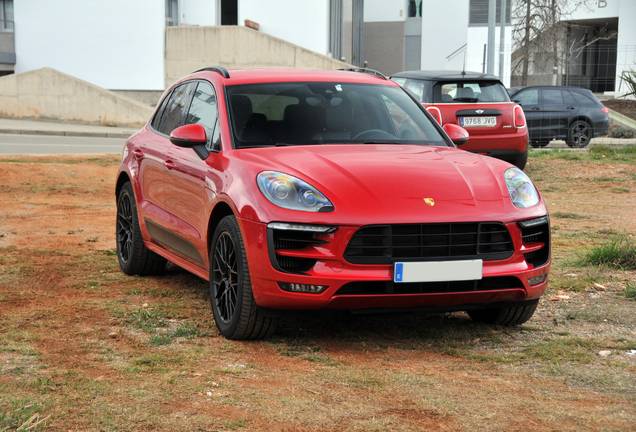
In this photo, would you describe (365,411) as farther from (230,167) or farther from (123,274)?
(123,274)

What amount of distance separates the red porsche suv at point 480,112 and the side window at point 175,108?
6.44m

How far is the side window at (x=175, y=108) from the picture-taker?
240 inches

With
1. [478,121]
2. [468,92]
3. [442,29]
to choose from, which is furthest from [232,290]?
[442,29]

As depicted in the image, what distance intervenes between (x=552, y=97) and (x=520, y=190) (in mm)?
16887

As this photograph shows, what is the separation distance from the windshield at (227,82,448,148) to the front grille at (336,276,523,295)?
4.30 ft

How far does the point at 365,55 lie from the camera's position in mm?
49000

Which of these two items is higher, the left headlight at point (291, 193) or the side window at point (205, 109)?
the side window at point (205, 109)

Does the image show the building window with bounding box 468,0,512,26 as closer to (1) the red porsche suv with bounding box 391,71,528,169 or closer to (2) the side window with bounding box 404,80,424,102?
(2) the side window with bounding box 404,80,424,102

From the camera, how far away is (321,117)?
536 cm

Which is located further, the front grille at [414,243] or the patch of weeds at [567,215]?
the patch of weeds at [567,215]

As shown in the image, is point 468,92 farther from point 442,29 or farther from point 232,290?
point 442,29

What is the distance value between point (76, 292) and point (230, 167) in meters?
2.00

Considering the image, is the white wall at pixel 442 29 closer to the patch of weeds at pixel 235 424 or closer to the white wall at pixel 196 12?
the white wall at pixel 196 12

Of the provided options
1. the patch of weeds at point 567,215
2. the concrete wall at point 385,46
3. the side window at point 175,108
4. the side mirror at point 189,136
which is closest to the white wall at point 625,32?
the concrete wall at point 385,46
